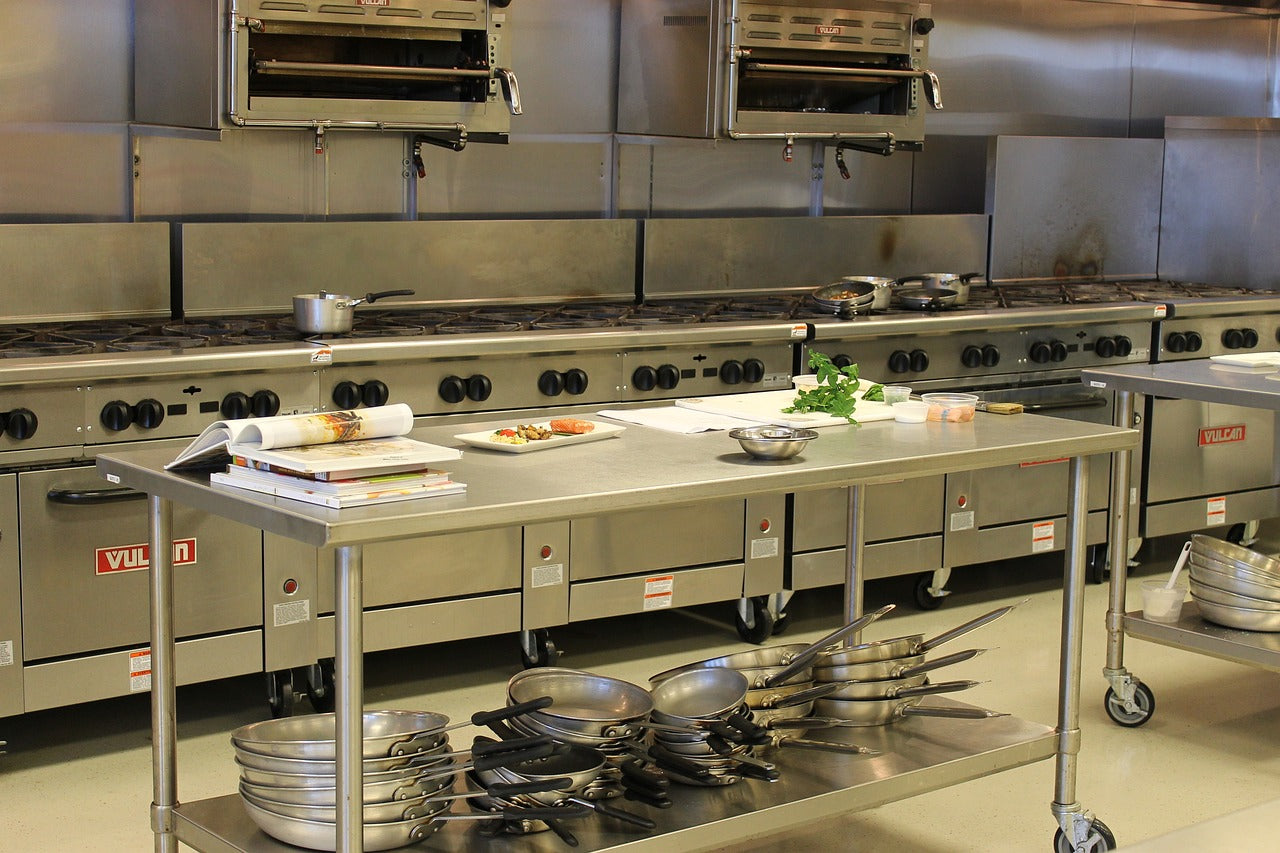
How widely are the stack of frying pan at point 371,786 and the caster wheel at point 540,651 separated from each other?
189 centimetres

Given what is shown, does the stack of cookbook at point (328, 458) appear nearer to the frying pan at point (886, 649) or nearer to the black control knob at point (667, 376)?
the frying pan at point (886, 649)

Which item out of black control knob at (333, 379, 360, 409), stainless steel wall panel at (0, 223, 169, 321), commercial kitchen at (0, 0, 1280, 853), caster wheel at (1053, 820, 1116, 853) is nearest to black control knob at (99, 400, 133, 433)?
commercial kitchen at (0, 0, 1280, 853)

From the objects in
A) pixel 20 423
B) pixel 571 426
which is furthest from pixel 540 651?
pixel 571 426

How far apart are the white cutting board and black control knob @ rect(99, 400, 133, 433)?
1.44 m

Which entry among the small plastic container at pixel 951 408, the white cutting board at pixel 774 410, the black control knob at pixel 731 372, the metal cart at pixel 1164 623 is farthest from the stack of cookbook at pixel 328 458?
the black control knob at pixel 731 372

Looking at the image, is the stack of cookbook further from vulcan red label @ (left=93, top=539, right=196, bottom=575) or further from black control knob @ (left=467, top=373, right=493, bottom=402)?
black control knob @ (left=467, top=373, right=493, bottom=402)

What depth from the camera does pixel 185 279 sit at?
4645 millimetres

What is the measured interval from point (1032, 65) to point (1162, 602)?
3.38m

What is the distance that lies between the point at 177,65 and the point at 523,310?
1350 mm

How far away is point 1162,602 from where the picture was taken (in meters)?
4.13

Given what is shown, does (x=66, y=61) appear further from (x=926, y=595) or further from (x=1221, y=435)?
(x=1221, y=435)

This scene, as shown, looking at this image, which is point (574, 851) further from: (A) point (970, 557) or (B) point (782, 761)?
(A) point (970, 557)

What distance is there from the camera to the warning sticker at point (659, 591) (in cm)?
466

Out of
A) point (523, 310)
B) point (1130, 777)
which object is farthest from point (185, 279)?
point (1130, 777)
